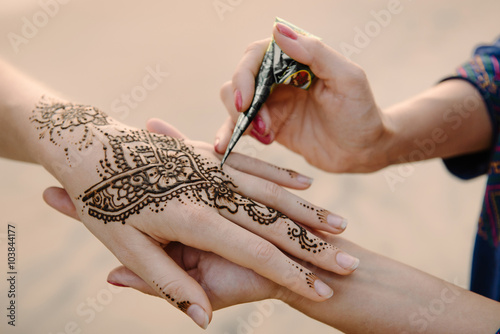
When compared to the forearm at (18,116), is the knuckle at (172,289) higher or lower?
lower

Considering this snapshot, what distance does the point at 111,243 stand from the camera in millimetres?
1114

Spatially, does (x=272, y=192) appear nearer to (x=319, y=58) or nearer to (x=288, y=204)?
(x=288, y=204)

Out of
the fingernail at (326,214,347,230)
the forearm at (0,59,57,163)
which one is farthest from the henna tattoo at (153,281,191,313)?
the forearm at (0,59,57,163)

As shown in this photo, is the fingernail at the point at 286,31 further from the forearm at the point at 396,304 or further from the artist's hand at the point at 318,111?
the forearm at the point at 396,304

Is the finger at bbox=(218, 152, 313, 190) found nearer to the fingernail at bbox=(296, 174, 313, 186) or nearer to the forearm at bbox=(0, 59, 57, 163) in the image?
the fingernail at bbox=(296, 174, 313, 186)

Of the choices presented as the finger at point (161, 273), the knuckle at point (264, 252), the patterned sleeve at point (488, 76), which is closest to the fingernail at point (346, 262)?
the knuckle at point (264, 252)

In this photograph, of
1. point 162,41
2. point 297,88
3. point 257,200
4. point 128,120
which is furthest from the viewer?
point 162,41

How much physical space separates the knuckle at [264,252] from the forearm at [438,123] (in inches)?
26.4

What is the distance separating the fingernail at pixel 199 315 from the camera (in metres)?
1.00

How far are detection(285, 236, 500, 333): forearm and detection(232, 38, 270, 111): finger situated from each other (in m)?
0.57

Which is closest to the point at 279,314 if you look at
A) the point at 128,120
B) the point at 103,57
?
the point at 128,120

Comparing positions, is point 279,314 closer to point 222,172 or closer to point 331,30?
point 222,172

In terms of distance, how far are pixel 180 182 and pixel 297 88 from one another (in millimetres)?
591

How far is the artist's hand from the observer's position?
A: 126 cm
